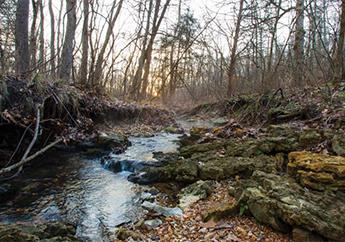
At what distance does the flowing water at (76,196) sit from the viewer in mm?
4020

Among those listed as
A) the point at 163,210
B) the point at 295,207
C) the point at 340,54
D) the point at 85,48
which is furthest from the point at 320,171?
the point at 85,48

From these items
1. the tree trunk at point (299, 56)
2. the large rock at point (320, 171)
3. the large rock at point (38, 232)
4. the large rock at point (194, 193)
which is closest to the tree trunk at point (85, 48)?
the large rock at point (194, 193)

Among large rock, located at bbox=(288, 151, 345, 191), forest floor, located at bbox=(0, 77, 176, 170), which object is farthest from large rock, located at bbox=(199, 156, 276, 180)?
forest floor, located at bbox=(0, 77, 176, 170)

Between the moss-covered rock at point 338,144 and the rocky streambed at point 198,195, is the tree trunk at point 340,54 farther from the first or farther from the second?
the moss-covered rock at point 338,144

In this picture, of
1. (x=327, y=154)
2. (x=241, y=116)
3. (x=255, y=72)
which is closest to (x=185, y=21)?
(x=255, y=72)

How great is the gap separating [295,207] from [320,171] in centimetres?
85

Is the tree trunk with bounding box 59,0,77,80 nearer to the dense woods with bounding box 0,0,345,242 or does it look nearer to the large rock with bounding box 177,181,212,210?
the dense woods with bounding box 0,0,345,242

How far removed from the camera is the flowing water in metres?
4.02

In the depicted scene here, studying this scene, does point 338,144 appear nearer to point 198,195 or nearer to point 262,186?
point 262,186

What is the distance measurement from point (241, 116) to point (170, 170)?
183 inches

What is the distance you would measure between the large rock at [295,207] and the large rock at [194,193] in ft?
2.34

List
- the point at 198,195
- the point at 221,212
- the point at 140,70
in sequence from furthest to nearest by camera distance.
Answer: the point at 140,70
the point at 198,195
the point at 221,212

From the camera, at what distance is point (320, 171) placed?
12.6 ft

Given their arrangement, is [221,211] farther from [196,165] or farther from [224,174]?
[196,165]
